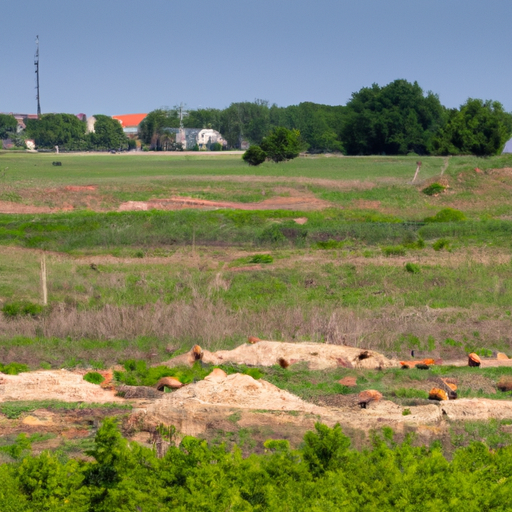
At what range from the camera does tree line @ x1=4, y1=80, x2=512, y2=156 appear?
3063 inches

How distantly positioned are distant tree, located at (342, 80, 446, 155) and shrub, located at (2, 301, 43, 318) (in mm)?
71336

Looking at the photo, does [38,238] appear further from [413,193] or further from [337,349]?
[413,193]

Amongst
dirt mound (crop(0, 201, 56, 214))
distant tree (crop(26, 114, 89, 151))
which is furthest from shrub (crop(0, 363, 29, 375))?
distant tree (crop(26, 114, 89, 151))

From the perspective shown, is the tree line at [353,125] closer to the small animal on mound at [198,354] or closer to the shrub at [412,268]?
the shrub at [412,268]

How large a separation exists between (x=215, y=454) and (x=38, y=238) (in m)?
24.7

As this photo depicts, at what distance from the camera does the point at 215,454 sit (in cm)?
706

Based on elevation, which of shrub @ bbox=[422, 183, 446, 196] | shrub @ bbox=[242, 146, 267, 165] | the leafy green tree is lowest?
shrub @ bbox=[422, 183, 446, 196]

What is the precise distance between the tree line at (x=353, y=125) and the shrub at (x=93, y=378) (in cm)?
6794

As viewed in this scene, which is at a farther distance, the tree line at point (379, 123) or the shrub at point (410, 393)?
the tree line at point (379, 123)

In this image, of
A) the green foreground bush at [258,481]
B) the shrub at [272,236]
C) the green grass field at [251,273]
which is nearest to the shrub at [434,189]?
the green grass field at [251,273]

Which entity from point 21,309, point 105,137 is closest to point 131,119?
point 105,137

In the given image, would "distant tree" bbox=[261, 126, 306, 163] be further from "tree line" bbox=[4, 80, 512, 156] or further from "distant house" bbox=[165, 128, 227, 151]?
"distant house" bbox=[165, 128, 227, 151]

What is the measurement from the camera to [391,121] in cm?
8762

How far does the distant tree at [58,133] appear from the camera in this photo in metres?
123
